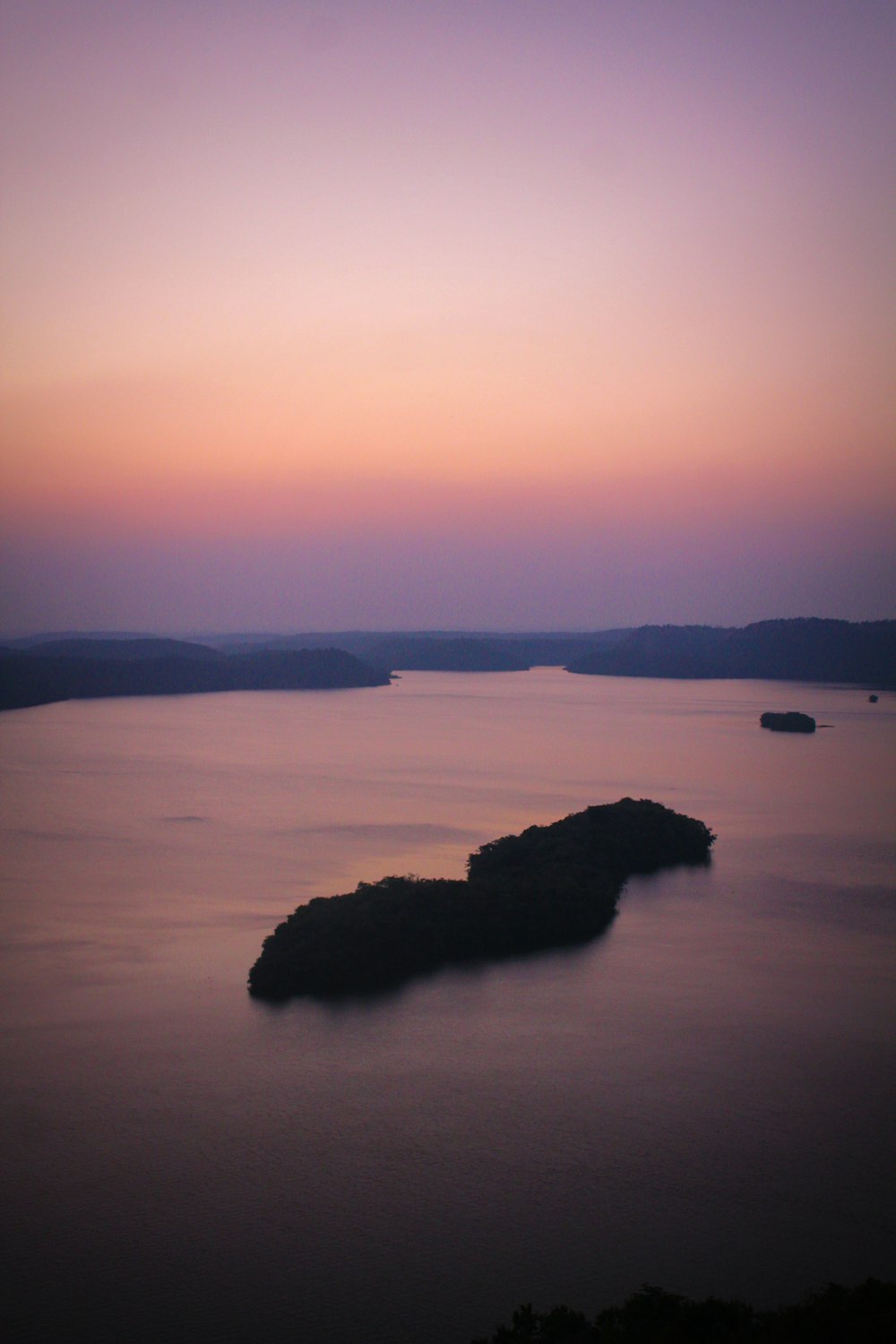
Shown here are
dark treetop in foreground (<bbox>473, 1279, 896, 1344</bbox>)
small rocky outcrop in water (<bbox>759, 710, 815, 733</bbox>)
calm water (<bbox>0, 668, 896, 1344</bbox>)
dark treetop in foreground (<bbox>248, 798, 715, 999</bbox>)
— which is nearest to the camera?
dark treetop in foreground (<bbox>473, 1279, 896, 1344</bbox>)

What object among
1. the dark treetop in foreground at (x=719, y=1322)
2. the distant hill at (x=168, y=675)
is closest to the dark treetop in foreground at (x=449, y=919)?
the dark treetop in foreground at (x=719, y=1322)

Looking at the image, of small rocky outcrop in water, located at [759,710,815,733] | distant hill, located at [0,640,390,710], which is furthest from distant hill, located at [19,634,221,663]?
small rocky outcrop in water, located at [759,710,815,733]

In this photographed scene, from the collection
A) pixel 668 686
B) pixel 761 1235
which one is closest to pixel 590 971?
pixel 761 1235

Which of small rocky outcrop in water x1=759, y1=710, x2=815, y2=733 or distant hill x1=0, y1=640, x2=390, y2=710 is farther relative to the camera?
distant hill x1=0, y1=640, x2=390, y2=710

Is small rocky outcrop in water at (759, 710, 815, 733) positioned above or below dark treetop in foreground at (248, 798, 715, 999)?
above

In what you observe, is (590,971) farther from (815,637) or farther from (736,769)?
(815,637)

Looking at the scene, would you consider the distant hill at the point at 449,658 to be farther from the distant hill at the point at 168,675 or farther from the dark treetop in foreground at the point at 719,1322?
the dark treetop in foreground at the point at 719,1322

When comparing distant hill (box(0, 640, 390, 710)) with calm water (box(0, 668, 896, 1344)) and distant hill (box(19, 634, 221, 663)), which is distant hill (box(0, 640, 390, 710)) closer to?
distant hill (box(19, 634, 221, 663))
